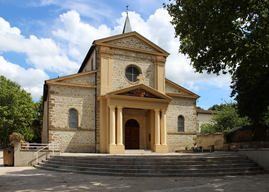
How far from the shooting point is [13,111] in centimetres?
3647

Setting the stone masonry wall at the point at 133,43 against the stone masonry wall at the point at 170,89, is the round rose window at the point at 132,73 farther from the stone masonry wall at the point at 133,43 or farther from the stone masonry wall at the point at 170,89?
the stone masonry wall at the point at 170,89

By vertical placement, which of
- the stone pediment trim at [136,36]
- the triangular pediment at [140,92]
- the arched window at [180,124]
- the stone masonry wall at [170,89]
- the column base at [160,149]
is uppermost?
the stone pediment trim at [136,36]

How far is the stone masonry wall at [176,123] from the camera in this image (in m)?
24.0

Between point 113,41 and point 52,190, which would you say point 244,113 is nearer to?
point 113,41

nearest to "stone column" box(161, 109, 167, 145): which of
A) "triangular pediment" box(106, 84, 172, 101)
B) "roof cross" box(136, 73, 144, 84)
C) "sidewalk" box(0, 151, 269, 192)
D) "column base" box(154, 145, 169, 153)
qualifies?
"column base" box(154, 145, 169, 153)

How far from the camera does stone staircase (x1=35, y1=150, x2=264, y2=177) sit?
1110cm

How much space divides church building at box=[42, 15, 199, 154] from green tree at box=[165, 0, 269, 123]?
8.59 m

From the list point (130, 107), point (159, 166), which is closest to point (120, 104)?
point (130, 107)

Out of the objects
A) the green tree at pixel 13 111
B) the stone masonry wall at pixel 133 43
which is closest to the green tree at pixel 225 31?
the stone masonry wall at pixel 133 43

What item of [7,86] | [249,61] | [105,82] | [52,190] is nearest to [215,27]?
[249,61]

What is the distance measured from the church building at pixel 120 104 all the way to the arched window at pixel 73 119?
0.05 meters

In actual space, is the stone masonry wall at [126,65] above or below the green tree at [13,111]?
above

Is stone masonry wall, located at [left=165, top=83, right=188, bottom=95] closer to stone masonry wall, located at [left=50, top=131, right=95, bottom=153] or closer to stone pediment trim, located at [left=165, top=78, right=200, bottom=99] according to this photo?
stone pediment trim, located at [left=165, top=78, right=200, bottom=99]

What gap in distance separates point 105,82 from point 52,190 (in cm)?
1457
